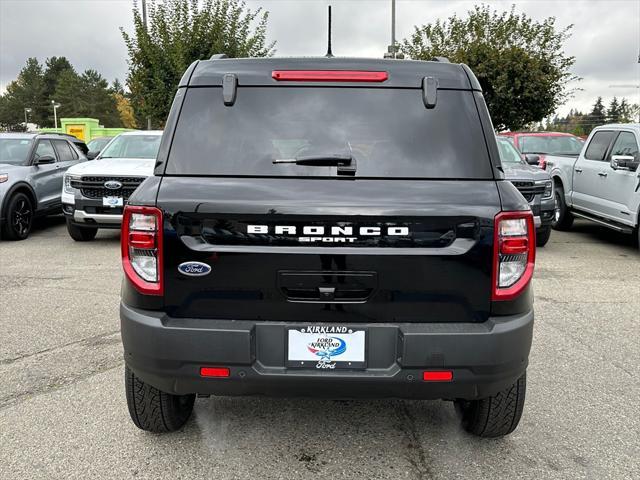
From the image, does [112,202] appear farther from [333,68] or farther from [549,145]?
[549,145]

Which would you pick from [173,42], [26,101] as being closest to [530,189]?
[173,42]

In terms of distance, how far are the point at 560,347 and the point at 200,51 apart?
60.8 feet

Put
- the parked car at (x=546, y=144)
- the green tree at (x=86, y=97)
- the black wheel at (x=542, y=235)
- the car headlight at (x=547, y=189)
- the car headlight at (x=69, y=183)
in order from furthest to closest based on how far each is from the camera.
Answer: the green tree at (x=86, y=97) → the parked car at (x=546, y=144) → the black wheel at (x=542, y=235) → the car headlight at (x=69, y=183) → the car headlight at (x=547, y=189)

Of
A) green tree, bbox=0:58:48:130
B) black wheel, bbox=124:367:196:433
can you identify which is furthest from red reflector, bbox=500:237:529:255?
green tree, bbox=0:58:48:130

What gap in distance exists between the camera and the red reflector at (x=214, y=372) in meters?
2.48

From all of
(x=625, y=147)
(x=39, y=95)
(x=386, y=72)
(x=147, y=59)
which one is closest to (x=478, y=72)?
(x=147, y=59)

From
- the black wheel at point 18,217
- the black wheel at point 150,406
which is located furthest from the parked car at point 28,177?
the black wheel at point 150,406

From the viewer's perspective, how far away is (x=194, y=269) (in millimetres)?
2477

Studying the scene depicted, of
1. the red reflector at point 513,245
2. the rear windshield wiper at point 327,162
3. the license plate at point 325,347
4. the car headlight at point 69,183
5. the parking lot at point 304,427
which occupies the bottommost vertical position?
the parking lot at point 304,427

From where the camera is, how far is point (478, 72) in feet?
80.4

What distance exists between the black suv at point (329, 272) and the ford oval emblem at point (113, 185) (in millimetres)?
6378

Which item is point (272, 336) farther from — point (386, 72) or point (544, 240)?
point (544, 240)

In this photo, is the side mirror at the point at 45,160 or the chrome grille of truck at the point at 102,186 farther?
the side mirror at the point at 45,160

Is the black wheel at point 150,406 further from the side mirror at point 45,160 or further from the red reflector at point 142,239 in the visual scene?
the side mirror at point 45,160
